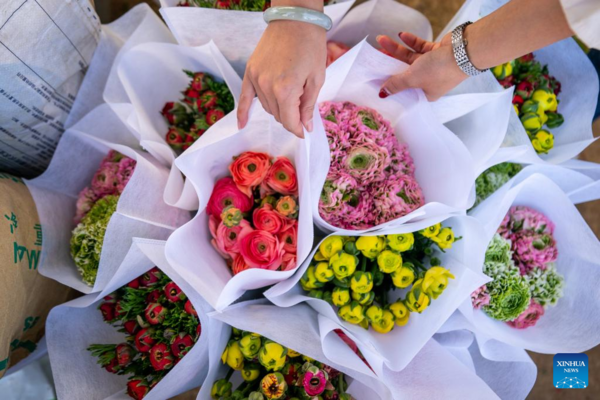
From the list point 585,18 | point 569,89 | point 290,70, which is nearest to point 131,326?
point 290,70

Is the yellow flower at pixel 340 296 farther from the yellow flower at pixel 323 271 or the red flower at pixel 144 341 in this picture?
the red flower at pixel 144 341

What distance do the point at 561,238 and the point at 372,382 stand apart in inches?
16.7

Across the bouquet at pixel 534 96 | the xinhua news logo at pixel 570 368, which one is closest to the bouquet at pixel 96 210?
the bouquet at pixel 534 96

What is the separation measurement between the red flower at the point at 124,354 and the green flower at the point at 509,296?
1.87 feet

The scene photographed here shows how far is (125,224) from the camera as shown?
575mm

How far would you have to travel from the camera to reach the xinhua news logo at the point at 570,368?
0.76 meters

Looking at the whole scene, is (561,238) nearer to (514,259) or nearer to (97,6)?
(514,259)

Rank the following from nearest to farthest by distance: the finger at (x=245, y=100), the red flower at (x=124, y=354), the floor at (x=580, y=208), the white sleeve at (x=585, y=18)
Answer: the white sleeve at (x=585, y=18)
the finger at (x=245, y=100)
the red flower at (x=124, y=354)
the floor at (x=580, y=208)

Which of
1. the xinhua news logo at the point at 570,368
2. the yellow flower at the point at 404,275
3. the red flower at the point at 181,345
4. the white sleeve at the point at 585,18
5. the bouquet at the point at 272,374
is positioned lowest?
the xinhua news logo at the point at 570,368

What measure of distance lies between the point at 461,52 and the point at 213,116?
381 mm

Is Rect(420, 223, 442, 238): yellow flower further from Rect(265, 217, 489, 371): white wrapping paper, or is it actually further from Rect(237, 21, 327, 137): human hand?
Rect(237, 21, 327, 137): human hand

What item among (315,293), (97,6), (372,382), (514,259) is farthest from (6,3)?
(514,259)

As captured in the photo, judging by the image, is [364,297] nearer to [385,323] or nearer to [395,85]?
[385,323]

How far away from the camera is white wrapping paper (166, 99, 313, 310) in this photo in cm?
53
